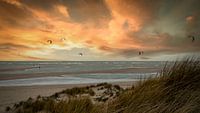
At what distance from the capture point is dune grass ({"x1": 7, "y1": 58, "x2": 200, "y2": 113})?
1.44 meters

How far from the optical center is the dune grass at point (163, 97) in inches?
56.7

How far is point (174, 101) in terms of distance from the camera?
5.03ft

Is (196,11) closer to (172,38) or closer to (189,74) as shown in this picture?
(172,38)

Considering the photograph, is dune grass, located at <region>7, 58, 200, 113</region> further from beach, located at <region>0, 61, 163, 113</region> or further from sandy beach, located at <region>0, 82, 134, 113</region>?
sandy beach, located at <region>0, 82, 134, 113</region>

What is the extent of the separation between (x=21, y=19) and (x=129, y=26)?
233cm

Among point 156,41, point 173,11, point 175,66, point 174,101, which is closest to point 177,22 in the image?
point 173,11

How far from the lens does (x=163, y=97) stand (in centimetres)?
164

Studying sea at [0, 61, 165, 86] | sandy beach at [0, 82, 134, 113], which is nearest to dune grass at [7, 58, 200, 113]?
sea at [0, 61, 165, 86]

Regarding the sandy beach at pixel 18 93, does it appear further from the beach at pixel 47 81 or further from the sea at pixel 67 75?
the sea at pixel 67 75

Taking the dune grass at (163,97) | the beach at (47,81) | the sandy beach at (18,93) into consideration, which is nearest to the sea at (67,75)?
the beach at (47,81)

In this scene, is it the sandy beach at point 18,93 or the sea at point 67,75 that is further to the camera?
the sea at point 67,75

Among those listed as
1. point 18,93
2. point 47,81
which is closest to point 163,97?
point 18,93

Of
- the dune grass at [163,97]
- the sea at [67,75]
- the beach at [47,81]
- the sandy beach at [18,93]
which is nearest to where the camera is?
the dune grass at [163,97]

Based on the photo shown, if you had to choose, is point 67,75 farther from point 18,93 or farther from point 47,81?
point 18,93
